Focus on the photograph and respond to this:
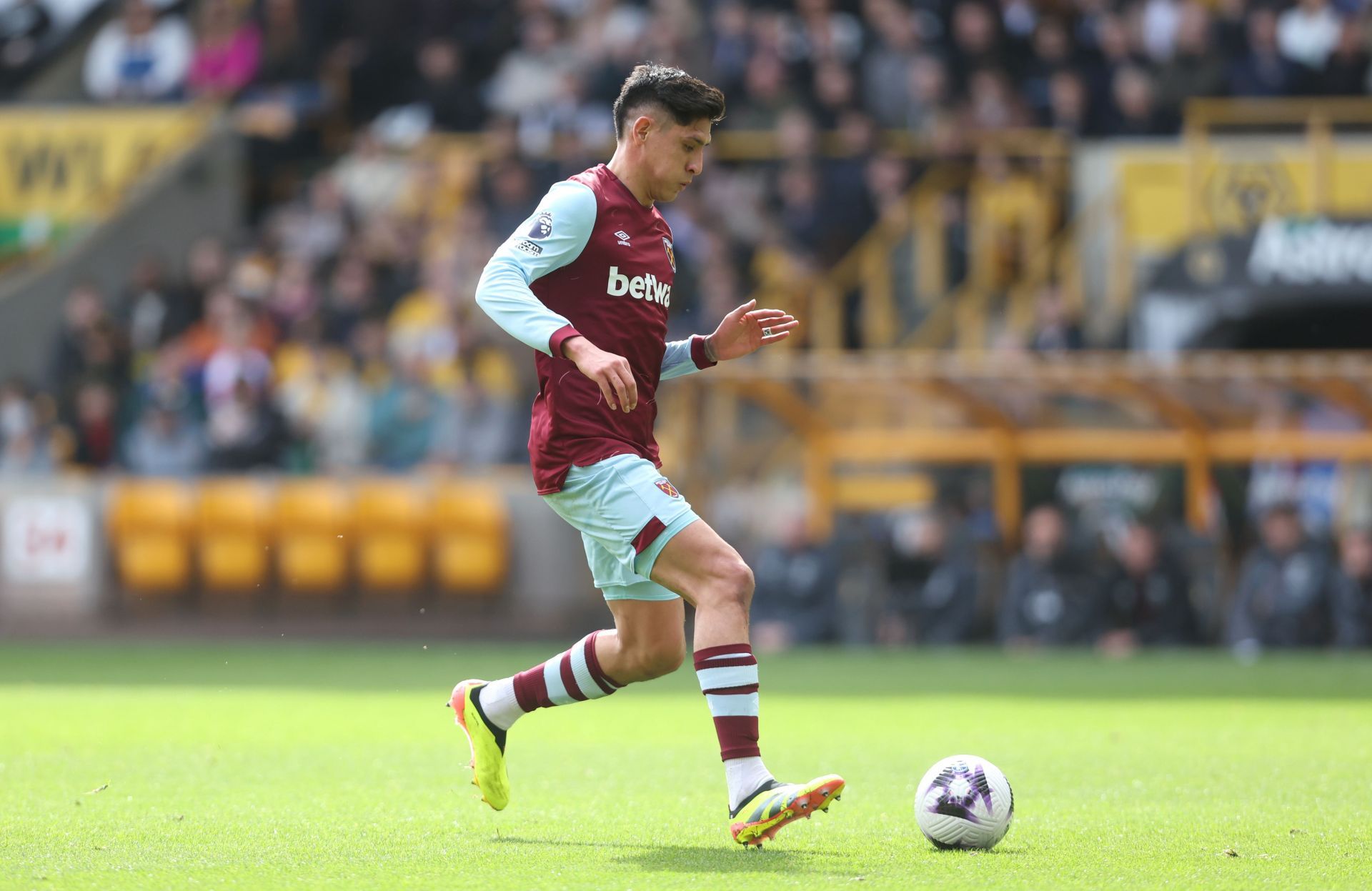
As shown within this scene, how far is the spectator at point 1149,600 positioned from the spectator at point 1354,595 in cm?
116

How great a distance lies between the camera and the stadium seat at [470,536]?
58.1 ft

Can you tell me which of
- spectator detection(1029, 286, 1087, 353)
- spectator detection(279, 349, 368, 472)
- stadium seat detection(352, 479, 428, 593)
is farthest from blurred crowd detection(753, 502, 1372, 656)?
spectator detection(279, 349, 368, 472)

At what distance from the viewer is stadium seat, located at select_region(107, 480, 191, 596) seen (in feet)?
58.2

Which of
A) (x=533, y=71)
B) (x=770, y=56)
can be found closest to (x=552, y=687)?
(x=770, y=56)

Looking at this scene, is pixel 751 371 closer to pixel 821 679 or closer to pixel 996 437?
pixel 996 437

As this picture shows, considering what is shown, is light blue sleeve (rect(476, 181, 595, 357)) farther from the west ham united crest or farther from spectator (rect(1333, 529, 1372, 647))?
spectator (rect(1333, 529, 1372, 647))

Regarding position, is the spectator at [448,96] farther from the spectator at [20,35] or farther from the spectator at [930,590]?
the spectator at [930,590]

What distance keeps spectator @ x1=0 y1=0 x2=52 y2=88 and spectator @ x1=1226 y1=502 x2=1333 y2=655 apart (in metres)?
16.6

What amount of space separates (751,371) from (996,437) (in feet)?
8.18

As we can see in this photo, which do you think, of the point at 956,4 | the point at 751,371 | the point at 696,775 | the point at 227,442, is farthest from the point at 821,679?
the point at 956,4

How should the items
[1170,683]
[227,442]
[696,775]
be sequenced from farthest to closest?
[227,442] < [1170,683] < [696,775]

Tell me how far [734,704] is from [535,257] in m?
1.48

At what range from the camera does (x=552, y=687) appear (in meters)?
6.42

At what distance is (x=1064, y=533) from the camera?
16.9 m
